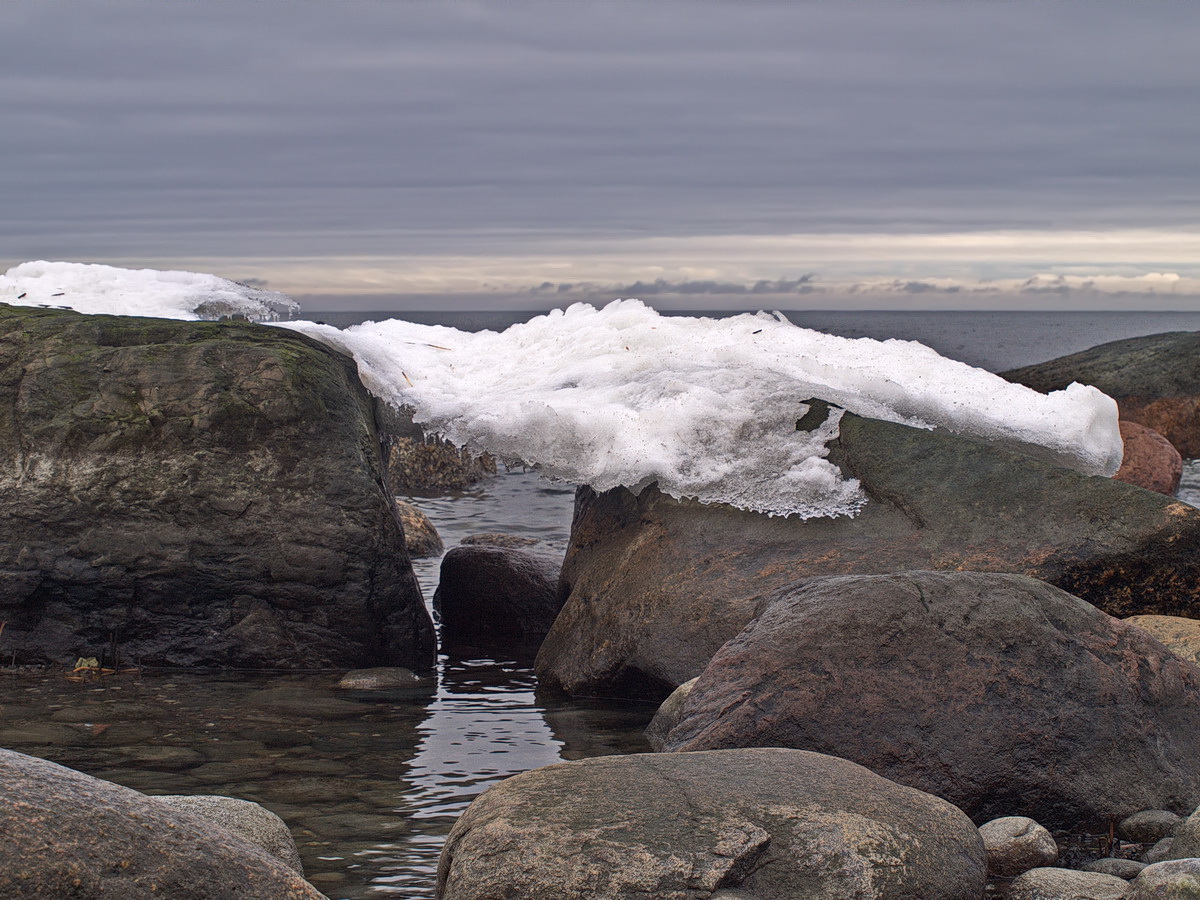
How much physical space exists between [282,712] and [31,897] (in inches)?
137

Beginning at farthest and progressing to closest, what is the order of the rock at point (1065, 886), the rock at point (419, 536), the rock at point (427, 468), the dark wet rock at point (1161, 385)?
the rock at point (427, 468) → the dark wet rock at point (1161, 385) → the rock at point (419, 536) → the rock at point (1065, 886)

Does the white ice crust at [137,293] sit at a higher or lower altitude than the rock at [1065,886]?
higher

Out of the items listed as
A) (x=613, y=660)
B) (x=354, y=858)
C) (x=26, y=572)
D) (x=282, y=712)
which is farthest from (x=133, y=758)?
(x=613, y=660)

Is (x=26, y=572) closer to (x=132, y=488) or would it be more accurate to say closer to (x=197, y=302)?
(x=132, y=488)

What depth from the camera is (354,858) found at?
4.47m

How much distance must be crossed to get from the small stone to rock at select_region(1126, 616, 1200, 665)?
1.34 meters

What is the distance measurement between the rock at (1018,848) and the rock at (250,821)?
7.93 ft

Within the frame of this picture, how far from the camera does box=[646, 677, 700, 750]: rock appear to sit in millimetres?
5773

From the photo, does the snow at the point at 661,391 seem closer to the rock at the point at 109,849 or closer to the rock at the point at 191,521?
the rock at the point at 191,521

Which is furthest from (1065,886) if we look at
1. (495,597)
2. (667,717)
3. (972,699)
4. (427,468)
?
(427,468)

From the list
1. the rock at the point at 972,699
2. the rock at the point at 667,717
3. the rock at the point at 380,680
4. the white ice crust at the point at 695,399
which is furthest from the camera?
the white ice crust at the point at 695,399

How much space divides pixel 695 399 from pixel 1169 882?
14.4ft

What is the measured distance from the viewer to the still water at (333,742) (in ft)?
15.5

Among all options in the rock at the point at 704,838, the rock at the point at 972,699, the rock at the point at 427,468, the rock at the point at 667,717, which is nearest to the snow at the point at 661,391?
the rock at the point at 667,717
